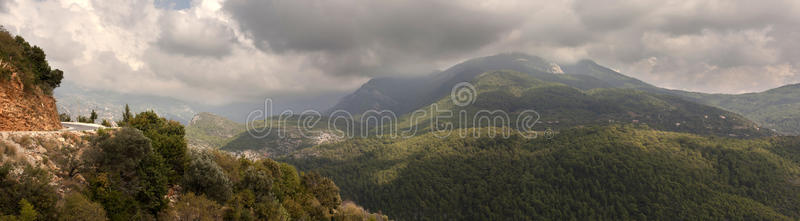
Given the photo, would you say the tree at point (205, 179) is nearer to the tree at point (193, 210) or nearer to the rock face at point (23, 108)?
the tree at point (193, 210)

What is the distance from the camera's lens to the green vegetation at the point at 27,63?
19.7 m

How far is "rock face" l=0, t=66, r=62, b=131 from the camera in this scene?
18.0m

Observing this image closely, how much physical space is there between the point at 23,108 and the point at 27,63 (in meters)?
4.45

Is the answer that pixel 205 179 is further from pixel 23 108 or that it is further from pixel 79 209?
pixel 23 108

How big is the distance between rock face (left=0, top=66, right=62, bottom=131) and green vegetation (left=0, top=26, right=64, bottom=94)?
1.68 ft

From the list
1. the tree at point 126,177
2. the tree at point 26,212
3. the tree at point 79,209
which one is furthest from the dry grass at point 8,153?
the tree at point 126,177

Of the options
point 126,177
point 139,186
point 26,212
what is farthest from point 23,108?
point 26,212

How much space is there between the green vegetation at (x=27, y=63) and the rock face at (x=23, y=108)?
0.51 meters

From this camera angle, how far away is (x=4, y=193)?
1294 cm

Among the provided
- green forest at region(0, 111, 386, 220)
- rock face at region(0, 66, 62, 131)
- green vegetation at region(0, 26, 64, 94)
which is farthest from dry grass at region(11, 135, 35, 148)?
green vegetation at region(0, 26, 64, 94)

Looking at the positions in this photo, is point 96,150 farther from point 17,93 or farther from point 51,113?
point 51,113

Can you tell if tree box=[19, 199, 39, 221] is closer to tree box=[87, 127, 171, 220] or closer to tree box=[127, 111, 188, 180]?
tree box=[87, 127, 171, 220]

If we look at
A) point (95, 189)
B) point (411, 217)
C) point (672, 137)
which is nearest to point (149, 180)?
point (95, 189)

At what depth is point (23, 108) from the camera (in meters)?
19.3
